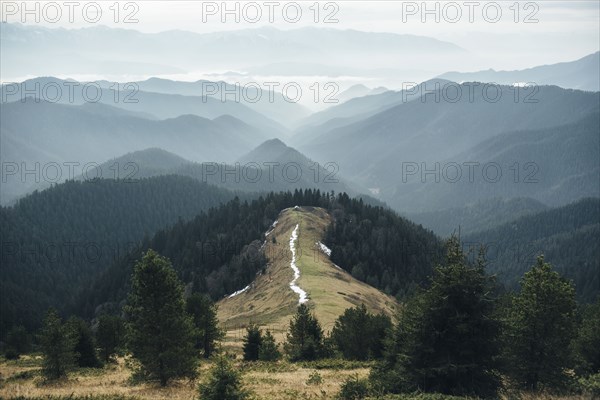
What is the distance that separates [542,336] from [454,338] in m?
7.43

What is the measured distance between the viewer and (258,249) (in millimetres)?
152250

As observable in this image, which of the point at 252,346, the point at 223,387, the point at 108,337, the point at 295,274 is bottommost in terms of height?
the point at 252,346

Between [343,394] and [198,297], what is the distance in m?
34.3

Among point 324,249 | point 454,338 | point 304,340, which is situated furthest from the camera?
point 324,249

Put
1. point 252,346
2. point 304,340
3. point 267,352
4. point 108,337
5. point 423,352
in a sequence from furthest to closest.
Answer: point 108,337 → point 304,340 → point 252,346 → point 267,352 → point 423,352

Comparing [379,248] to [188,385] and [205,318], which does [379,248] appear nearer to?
[205,318]

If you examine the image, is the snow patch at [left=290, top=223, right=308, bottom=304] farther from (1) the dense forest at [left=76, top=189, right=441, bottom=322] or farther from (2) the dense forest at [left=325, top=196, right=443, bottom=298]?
(2) the dense forest at [left=325, top=196, right=443, bottom=298]

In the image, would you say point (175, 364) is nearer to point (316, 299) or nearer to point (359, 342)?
point (359, 342)

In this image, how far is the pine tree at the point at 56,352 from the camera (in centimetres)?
4328

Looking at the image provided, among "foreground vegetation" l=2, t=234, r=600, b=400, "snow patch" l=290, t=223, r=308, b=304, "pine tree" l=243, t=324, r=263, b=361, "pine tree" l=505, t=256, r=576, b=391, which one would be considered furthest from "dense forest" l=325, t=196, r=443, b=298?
"pine tree" l=505, t=256, r=576, b=391

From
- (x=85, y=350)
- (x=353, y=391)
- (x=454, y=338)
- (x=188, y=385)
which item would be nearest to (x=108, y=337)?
(x=85, y=350)

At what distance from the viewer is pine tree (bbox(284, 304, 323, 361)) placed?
53.6m

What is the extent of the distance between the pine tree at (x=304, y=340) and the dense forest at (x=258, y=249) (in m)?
70.6

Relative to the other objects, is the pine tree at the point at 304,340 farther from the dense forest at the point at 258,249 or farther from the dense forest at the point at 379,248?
the dense forest at the point at 258,249
